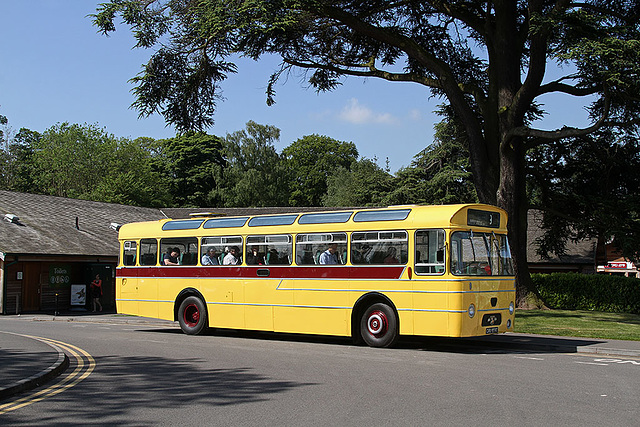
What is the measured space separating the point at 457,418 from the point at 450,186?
3802 cm

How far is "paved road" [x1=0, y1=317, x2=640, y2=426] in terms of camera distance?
7.71 meters

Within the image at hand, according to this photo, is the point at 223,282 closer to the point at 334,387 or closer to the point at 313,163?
the point at 334,387

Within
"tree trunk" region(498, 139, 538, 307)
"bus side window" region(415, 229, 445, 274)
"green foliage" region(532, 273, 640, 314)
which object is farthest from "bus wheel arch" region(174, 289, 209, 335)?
"green foliage" region(532, 273, 640, 314)

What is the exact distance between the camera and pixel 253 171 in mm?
81312

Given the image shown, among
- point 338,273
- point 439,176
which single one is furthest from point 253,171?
point 338,273

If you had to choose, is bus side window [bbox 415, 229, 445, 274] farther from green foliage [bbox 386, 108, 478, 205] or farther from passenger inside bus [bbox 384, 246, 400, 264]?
green foliage [bbox 386, 108, 478, 205]

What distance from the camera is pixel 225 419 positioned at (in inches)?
299

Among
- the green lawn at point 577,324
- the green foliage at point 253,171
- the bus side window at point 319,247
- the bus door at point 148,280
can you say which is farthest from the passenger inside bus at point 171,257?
the green foliage at point 253,171

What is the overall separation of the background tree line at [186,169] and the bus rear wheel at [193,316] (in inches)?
1486

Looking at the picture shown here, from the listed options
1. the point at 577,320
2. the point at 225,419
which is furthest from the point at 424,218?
the point at 577,320

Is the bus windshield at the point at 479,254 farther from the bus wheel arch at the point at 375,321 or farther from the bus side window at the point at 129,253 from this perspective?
the bus side window at the point at 129,253

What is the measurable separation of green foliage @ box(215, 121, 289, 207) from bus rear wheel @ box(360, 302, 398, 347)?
65.3m

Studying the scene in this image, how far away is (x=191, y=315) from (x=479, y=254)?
27.4ft

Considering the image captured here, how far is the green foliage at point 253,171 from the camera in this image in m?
80.2
